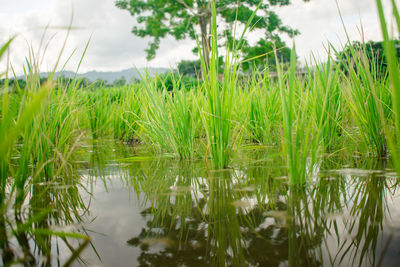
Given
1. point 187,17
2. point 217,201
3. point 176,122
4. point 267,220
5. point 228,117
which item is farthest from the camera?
point 187,17

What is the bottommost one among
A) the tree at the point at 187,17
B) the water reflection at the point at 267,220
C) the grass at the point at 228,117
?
the water reflection at the point at 267,220

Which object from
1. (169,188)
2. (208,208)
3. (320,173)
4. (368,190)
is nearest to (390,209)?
(368,190)

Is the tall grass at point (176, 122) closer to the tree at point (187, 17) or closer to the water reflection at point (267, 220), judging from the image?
the water reflection at point (267, 220)

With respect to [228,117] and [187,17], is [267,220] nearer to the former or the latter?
[228,117]

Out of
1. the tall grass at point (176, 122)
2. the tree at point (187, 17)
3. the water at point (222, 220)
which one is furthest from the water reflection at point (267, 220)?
the tree at point (187, 17)

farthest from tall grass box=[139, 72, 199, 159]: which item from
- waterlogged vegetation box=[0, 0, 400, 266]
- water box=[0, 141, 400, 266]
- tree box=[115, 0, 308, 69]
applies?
tree box=[115, 0, 308, 69]

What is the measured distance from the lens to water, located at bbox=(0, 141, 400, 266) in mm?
532

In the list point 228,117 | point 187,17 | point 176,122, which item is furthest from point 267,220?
point 187,17

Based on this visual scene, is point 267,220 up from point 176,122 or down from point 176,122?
down

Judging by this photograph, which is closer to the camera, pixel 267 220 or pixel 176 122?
pixel 267 220

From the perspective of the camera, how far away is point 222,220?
0.69 metres

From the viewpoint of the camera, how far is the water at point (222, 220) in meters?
0.53

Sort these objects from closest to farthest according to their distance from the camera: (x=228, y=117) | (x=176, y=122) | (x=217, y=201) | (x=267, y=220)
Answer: (x=267, y=220), (x=217, y=201), (x=228, y=117), (x=176, y=122)

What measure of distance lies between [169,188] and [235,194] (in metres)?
0.25
